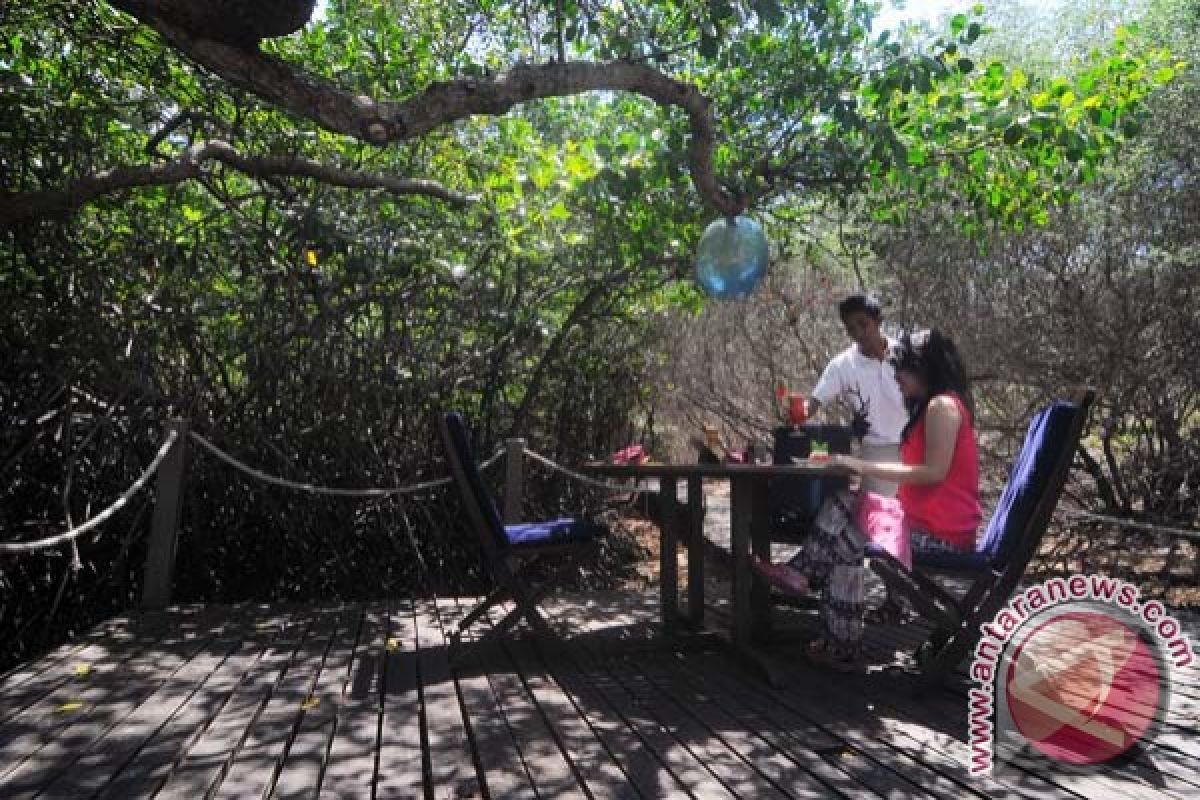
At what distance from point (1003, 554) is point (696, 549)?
1.24m

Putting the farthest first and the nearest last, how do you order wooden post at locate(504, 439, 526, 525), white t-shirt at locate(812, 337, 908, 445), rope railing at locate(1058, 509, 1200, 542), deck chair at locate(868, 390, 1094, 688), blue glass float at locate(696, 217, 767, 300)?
1. wooden post at locate(504, 439, 526, 525)
2. blue glass float at locate(696, 217, 767, 300)
3. rope railing at locate(1058, 509, 1200, 542)
4. white t-shirt at locate(812, 337, 908, 445)
5. deck chair at locate(868, 390, 1094, 688)

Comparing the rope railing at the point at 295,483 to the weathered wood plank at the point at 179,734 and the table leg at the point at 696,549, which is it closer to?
the weathered wood plank at the point at 179,734

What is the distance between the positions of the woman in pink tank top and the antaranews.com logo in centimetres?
35

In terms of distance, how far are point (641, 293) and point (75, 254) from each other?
3785 millimetres

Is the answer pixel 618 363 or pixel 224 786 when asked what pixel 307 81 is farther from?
pixel 618 363

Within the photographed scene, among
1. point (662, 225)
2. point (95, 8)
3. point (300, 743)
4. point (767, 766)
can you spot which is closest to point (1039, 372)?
point (662, 225)

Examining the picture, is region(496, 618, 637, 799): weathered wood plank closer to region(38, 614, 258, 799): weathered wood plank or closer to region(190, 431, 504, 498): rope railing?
region(38, 614, 258, 799): weathered wood plank

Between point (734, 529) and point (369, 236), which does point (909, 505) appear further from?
point (369, 236)

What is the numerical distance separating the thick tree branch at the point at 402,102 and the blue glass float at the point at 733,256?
0.65m

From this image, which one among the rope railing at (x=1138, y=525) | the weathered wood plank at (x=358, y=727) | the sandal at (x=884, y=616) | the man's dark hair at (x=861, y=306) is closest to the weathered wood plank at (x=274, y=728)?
the weathered wood plank at (x=358, y=727)

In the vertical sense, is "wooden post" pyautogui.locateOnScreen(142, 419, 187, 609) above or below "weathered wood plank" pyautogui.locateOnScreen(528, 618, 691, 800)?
above

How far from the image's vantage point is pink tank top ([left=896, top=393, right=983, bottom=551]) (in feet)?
9.37

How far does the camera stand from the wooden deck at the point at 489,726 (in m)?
2.13

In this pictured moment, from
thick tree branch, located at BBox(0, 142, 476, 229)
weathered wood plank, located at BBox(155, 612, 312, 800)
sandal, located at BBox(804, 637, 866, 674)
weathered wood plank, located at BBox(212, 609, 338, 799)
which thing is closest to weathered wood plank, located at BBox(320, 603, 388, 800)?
weathered wood plank, located at BBox(212, 609, 338, 799)
